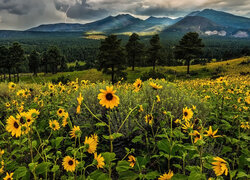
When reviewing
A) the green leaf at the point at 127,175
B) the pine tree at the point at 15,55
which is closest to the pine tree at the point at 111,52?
the green leaf at the point at 127,175

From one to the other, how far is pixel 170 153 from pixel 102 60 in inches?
1107

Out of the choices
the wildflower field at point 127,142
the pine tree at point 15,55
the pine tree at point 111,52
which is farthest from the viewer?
the pine tree at point 15,55

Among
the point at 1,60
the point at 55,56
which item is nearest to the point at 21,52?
the point at 1,60

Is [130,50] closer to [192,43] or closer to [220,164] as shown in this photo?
[192,43]

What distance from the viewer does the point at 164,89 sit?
4254 mm

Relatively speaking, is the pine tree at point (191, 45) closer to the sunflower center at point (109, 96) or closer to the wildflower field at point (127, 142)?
the wildflower field at point (127, 142)

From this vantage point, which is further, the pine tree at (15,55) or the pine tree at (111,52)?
the pine tree at (15,55)

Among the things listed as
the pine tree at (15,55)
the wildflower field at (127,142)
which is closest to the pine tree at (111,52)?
the wildflower field at (127,142)

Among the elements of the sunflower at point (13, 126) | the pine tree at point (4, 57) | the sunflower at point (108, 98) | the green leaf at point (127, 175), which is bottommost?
the green leaf at point (127, 175)

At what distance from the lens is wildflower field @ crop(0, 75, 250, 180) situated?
1746 mm

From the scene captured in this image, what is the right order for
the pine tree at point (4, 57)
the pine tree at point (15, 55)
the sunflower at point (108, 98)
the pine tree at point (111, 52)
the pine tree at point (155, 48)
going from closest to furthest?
the sunflower at point (108, 98)
the pine tree at point (111, 52)
the pine tree at point (155, 48)
the pine tree at point (4, 57)
the pine tree at point (15, 55)

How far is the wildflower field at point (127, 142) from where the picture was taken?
175 centimetres

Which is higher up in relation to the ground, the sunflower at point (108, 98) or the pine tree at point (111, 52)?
the pine tree at point (111, 52)

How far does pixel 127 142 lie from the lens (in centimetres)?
306
